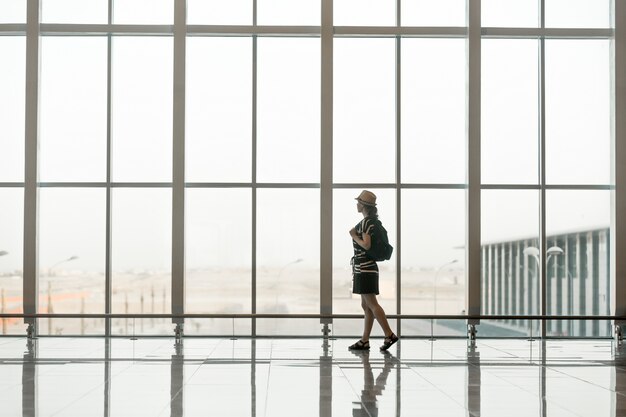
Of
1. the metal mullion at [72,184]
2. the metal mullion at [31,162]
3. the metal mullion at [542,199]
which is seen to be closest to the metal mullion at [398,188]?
Result: the metal mullion at [542,199]

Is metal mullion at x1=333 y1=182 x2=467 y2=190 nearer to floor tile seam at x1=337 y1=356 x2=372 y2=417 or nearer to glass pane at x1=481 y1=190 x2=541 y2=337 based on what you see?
glass pane at x1=481 y1=190 x2=541 y2=337

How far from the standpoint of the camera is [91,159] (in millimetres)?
13523

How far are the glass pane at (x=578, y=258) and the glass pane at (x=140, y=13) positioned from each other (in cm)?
644

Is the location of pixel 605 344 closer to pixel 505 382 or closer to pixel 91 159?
pixel 505 382

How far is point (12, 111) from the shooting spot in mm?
13664

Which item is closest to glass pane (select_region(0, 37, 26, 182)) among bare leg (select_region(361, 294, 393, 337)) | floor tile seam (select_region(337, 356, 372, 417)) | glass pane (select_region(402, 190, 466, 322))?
glass pane (select_region(402, 190, 466, 322))

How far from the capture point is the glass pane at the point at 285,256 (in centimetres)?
1352

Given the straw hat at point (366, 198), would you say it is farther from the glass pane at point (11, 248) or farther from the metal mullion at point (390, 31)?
the glass pane at point (11, 248)

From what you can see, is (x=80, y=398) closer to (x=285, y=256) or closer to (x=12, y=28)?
(x=285, y=256)

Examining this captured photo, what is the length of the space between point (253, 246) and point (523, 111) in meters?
4.63

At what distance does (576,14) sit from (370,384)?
8.67 metres

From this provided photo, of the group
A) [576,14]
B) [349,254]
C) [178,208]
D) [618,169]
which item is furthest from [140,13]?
[618,169]

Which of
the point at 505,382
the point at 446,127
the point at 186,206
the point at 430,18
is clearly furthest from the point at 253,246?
the point at 505,382

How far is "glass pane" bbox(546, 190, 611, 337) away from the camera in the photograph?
13641 millimetres
